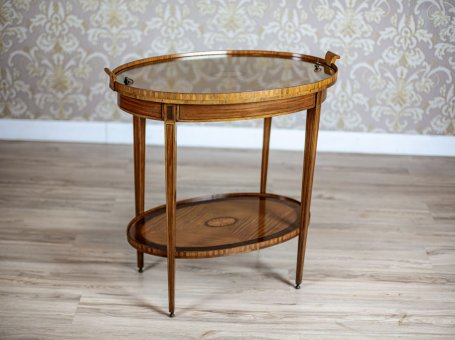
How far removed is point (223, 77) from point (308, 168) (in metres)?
0.44

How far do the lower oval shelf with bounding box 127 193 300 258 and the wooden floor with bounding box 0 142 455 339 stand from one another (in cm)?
19

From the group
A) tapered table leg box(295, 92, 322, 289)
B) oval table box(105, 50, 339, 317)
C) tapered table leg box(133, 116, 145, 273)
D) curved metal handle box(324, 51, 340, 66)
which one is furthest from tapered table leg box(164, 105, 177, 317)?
curved metal handle box(324, 51, 340, 66)

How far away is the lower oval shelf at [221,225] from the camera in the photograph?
239 centimetres

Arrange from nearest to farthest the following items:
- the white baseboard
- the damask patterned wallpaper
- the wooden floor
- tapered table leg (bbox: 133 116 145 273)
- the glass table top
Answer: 1. the glass table top
2. the wooden floor
3. tapered table leg (bbox: 133 116 145 273)
4. the damask patterned wallpaper
5. the white baseboard

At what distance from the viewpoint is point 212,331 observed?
224 centimetres

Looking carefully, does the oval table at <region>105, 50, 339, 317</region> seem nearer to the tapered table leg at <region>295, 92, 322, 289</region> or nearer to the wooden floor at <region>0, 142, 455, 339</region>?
the tapered table leg at <region>295, 92, 322, 289</region>

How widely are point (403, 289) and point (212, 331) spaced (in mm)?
768

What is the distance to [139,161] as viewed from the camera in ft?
8.07

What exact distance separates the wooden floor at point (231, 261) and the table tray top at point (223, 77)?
77cm

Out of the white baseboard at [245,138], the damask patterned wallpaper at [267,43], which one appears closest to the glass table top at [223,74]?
the damask patterned wallpaper at [267,43]

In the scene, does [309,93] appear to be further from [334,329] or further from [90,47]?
[90,47]

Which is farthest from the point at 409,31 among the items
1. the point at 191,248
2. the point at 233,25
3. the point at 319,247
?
the point at 191,248

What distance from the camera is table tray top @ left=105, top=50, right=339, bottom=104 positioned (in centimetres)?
205

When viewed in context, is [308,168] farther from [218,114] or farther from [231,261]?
[231,261]
